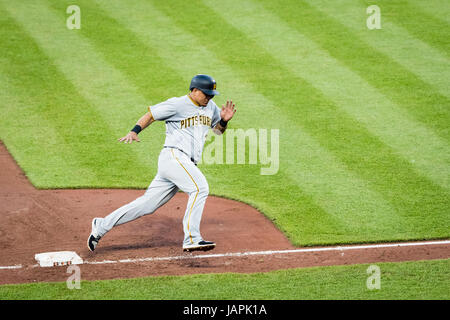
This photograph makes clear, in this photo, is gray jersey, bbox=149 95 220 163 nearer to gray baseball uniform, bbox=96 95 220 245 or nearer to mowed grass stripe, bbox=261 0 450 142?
gray baseball uniform, bbox=96 95 220 245

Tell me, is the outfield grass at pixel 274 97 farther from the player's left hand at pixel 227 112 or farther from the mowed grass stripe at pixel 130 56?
the player's left hand at pixel 227 112

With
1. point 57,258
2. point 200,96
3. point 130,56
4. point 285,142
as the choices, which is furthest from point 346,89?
point 57,258

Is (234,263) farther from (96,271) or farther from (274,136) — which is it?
(274,136)

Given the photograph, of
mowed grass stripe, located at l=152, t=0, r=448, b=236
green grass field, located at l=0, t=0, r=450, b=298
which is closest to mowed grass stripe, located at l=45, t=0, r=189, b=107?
green grass field, located at l=0, t=0, r=450, b=298

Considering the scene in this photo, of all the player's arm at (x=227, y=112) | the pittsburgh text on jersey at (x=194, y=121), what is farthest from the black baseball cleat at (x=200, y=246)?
the player's arm at (x=227, y=112)
